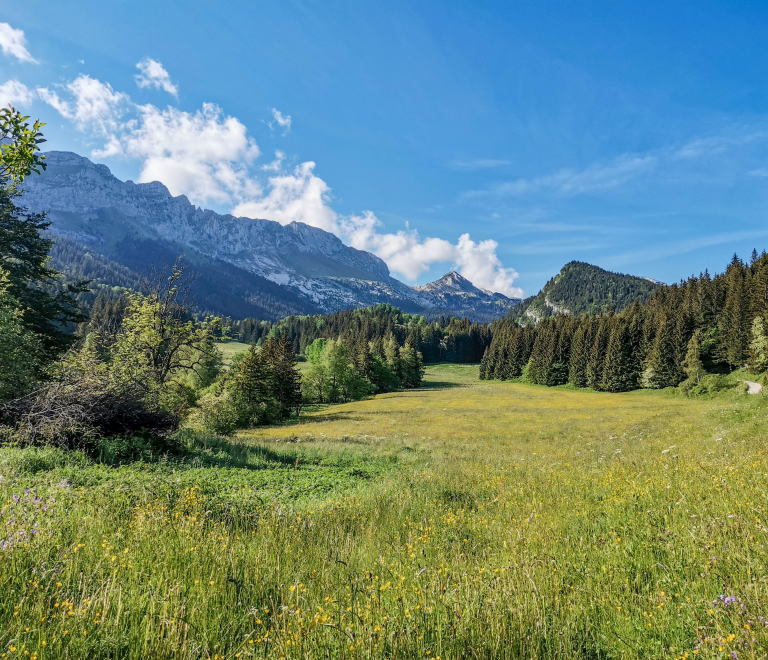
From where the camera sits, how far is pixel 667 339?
240 ft

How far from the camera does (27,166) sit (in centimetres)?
495

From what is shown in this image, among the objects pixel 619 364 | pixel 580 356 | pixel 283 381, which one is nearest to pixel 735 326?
pixel 619 364

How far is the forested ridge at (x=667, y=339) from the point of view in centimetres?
6187

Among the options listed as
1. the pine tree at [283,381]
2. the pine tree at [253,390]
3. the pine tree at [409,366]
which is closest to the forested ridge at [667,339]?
the pine tree at [409,366]

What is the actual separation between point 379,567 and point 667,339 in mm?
90792

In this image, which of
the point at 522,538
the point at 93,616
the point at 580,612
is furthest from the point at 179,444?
the point at 580,612

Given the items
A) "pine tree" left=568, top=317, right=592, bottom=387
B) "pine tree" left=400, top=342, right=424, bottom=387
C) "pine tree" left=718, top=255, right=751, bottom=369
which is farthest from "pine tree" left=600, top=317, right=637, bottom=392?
"pine tree" left=400, top=342, right=424, bottom=387

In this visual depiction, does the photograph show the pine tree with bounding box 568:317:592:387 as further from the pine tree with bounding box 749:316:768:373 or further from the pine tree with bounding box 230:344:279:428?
the pine tree with bounding box 230:344:279:428

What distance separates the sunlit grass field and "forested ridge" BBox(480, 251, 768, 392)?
6918 cm

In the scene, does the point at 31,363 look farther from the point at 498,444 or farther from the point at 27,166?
the point at 498,444

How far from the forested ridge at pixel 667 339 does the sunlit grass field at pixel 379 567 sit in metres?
69.2

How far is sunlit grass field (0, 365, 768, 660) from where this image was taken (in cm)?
285

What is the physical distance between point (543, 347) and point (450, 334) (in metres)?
67.2

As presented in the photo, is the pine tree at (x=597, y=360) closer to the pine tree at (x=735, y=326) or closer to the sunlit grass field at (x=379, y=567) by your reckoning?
the pine tree at (x=735, y=326)
